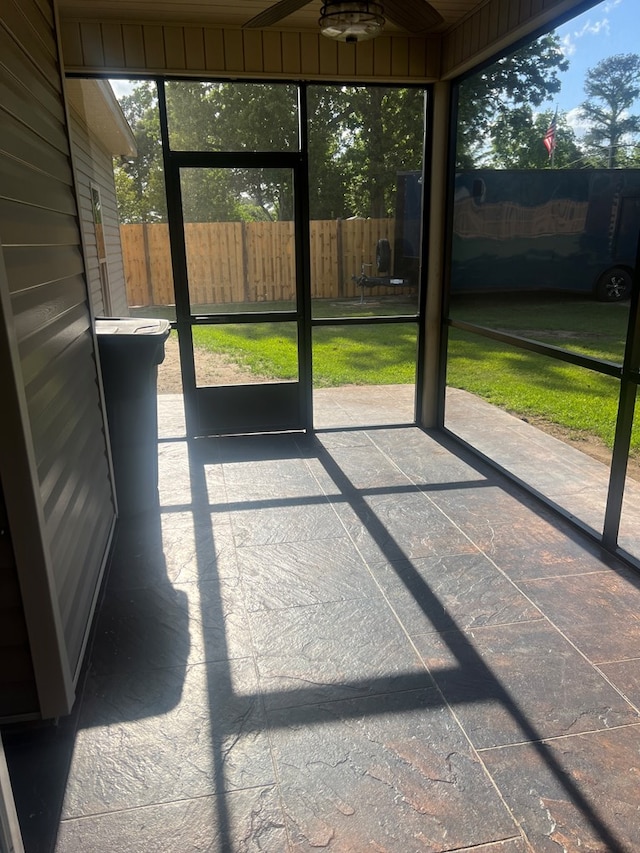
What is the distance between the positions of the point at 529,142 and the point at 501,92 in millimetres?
527

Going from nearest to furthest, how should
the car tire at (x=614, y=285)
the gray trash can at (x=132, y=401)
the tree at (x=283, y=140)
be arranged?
the car tire at (x=614, y=285) → the gray trash can at (x=132, y=401) → the tree at (x=283, y=140)

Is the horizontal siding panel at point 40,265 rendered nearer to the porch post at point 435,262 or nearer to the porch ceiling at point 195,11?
the porch ceiling at point 195,11

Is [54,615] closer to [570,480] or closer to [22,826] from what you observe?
[22,826]

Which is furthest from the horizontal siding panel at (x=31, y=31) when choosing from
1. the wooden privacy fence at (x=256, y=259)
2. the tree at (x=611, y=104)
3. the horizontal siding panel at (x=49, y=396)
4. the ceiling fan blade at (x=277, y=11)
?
the tree at (x=611, y=104)

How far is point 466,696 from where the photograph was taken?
6.70ft

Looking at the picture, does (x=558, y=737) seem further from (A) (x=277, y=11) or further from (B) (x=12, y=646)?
(A) (x=277, y=11)

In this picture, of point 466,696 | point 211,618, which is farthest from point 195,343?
point 466,696

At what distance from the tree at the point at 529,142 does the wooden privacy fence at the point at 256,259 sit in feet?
3.29

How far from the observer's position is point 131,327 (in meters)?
3.34

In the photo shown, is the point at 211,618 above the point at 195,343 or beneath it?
beneath

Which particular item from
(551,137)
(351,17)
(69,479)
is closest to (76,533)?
(69,479)

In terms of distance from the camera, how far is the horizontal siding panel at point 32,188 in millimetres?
1719

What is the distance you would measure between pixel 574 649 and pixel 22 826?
1.86 metres

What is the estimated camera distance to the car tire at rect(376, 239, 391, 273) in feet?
15.2
